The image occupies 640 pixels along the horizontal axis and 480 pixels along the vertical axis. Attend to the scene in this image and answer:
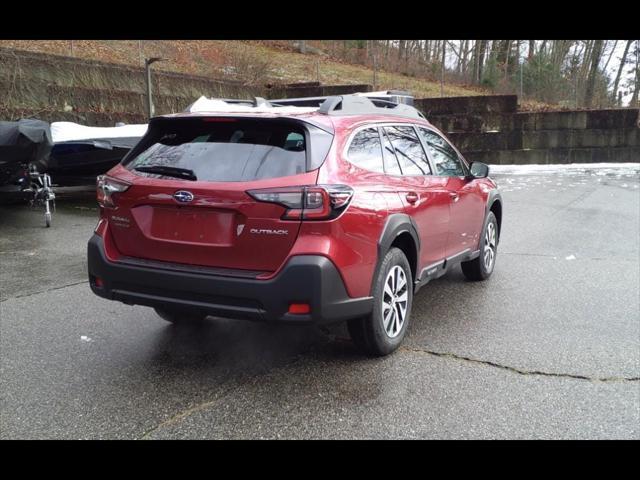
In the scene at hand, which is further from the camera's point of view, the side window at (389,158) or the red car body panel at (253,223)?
the side window at (389,158)

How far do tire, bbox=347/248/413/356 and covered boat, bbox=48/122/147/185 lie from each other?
861 centimetres

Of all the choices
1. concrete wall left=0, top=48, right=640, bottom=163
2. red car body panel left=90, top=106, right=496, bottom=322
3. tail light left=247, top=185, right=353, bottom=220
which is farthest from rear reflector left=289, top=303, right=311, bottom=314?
concrete wall left=0, top=48, right=640, bottom=163

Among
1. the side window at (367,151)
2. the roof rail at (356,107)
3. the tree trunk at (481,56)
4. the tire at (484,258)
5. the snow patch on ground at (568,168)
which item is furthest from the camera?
the tree trunk at (481,56)

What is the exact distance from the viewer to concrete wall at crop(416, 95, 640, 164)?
19.7m

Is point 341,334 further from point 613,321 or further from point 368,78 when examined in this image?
point 368,78

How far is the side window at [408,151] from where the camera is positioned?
4.70m

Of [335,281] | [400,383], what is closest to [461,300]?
[400,383]

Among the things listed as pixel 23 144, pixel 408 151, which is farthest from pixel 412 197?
pixel 23 144

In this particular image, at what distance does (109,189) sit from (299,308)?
1.54 metres

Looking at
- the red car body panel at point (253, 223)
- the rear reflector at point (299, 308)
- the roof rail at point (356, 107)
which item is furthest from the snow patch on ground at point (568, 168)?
the rear reflector at point (299, 308)

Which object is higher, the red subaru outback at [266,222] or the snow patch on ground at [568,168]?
the red subaru outback at [266,222]

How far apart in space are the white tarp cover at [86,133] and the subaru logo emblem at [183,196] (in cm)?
896

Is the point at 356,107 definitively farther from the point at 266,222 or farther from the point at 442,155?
the point at 266,222

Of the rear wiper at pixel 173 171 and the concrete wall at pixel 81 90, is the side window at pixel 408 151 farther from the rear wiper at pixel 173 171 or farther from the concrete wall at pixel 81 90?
the concrete wall at pixel 81 90
